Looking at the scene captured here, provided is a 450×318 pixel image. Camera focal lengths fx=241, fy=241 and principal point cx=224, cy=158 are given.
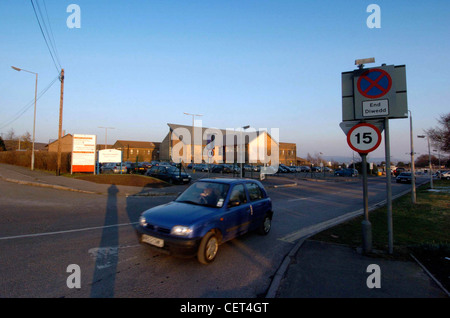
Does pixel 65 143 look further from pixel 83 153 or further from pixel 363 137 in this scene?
pixel 363 137

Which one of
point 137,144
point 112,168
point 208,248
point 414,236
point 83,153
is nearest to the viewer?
point 208,248

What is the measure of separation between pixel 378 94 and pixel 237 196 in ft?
12.2

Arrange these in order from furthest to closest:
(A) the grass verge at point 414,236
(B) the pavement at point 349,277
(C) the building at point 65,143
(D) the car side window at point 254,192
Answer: (C) the building at point 65,143, (D) the car side window at point 254,192, (A) the grass verge at point 414,236, (B) the pavement at point 349,277

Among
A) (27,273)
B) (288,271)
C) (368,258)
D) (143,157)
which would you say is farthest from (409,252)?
(143,157)

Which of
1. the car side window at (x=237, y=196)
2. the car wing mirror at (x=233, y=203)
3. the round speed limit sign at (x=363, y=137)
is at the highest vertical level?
the round speed limit sign at (x=363, y=137)

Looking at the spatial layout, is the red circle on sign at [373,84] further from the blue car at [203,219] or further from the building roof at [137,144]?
the building roof at [137,144]

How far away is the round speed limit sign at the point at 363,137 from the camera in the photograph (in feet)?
16.3

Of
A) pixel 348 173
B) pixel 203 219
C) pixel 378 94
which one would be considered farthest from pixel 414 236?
pixel 348 173

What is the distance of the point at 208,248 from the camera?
4.42m

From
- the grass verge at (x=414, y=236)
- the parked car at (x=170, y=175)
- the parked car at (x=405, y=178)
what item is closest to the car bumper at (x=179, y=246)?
the grass verge at (x=414, y=236)

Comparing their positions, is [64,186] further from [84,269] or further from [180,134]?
[180,134]

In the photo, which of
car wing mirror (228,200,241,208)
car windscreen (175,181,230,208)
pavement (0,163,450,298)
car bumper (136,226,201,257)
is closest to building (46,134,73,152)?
car windscreen (175,181,230,208)

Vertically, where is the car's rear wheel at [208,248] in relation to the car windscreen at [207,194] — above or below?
below
